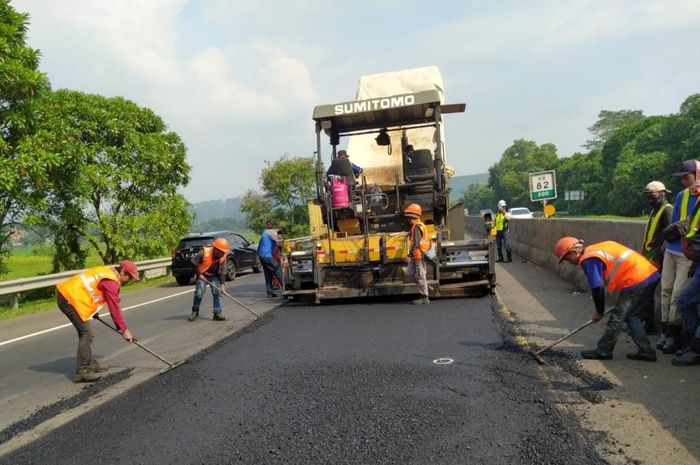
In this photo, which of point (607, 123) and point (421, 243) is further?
point (607, 123)

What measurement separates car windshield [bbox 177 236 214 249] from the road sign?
11721 mm

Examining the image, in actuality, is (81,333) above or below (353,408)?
above

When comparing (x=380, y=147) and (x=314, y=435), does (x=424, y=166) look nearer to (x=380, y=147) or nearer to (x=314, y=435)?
(x=380, y=147)

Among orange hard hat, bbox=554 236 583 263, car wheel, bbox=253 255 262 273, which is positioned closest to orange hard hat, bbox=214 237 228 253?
orange hard hat, bbox=554 236 583 263

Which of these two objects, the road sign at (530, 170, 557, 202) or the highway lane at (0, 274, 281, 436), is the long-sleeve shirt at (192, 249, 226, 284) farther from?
the road sign at (530, 170, 557, 202)

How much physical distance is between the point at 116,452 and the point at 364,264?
580 centimetres

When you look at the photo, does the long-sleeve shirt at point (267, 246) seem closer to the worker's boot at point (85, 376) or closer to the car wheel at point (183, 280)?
the car wheel at point (183, 280)

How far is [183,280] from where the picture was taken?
15523mm

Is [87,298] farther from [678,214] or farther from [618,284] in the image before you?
[678,214]

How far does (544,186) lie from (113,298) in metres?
17.7

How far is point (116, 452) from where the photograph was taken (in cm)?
381

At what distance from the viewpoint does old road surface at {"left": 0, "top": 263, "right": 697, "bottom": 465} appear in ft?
11.7

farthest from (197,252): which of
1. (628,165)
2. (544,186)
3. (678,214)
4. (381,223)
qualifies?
(628,165)

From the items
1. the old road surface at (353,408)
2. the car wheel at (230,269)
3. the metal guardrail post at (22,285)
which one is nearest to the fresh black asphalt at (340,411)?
the old road surface at (353,408)
